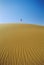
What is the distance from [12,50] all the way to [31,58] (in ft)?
3.78

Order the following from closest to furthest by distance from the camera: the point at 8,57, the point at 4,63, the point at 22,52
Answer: the point at 4,63, the point at 8,57, the point at 22,52

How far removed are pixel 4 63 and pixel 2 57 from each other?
42 centimetres

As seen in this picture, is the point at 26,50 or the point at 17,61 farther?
the point at 26,50

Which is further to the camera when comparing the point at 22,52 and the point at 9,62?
the point at 22,52

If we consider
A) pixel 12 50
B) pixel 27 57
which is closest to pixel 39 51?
pixel 27 57

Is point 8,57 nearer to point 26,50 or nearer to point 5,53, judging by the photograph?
point 5,53

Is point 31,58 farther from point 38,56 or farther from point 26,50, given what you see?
point 26,50

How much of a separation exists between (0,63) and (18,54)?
102 cm

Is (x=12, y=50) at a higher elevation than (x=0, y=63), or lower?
higher

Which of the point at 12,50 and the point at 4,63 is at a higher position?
the point at 12,50

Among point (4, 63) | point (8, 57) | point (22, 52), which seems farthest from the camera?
point (22, 52)

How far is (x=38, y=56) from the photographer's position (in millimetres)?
5590

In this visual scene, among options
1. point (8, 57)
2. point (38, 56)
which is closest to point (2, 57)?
point (8, 57)

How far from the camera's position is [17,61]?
5164mm
